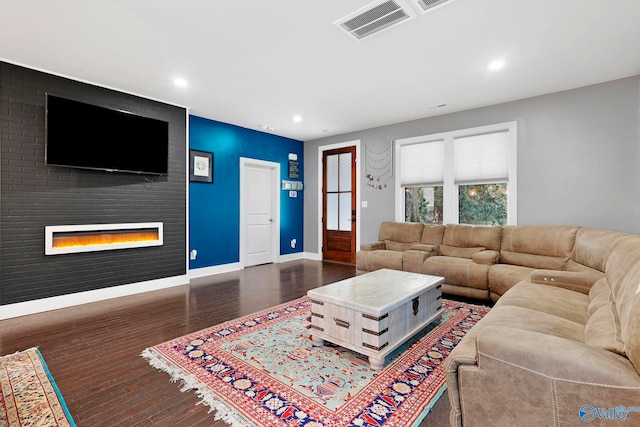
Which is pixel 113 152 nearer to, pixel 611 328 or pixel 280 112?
pixel 280 112

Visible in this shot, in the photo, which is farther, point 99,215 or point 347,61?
point 99,215

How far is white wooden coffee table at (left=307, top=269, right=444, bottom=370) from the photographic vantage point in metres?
2.21

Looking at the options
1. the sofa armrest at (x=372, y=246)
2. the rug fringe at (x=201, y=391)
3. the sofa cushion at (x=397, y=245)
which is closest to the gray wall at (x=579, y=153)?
the sofa cushion at (x=397, y=245)

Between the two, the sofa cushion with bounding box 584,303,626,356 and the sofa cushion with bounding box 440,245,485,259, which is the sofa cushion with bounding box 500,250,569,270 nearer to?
the sofa cushion with bounding box 440,245,485,259

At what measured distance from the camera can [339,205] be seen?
6570mm

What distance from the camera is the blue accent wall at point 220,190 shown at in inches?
204

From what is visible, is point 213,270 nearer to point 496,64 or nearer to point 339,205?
point 339,205

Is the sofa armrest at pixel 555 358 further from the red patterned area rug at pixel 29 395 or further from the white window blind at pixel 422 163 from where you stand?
the white window blind at pixel 422 163

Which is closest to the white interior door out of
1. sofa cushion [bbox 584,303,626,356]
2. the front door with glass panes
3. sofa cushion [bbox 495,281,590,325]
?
the front door with glass panes

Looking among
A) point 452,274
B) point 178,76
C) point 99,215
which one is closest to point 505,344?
point 452,274

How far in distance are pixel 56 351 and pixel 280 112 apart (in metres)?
4.04

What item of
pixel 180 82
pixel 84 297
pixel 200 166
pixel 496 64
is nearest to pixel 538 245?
pixel 496 64

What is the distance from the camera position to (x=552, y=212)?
411 cm

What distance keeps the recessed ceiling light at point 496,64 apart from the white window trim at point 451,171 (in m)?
1.38
